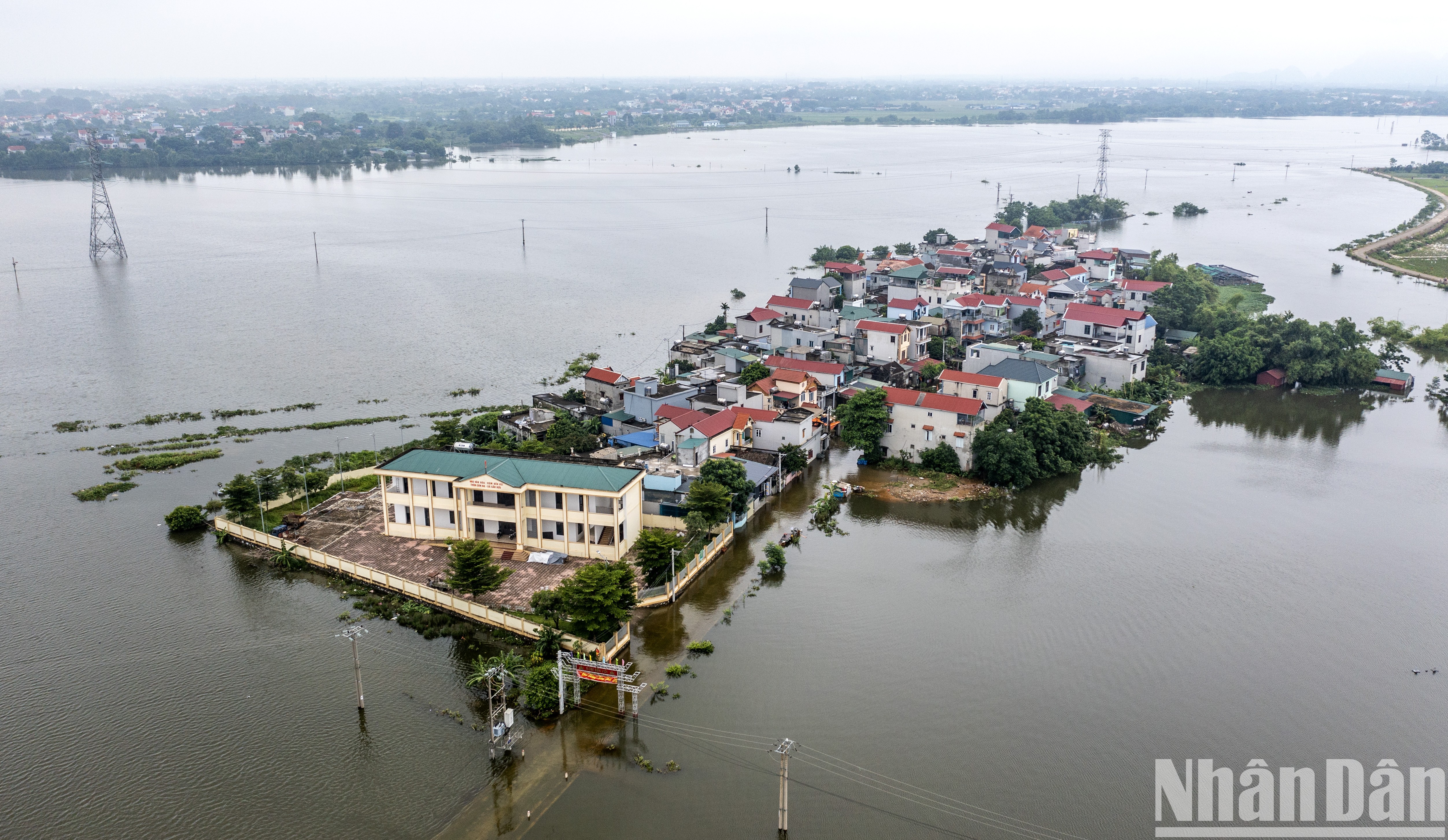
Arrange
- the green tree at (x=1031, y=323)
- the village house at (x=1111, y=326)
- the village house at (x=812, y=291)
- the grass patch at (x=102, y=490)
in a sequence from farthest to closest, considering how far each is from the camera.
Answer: the village house at (x=812, y=291) → the green tree at (x=1031, y=323) → the village house at (x=1111, y=326) → the grass patch at (x=102, y=490)

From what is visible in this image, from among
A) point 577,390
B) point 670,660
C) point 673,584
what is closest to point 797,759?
point 670,660

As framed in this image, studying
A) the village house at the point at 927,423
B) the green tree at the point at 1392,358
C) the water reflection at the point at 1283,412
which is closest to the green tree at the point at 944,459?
the village house at the point at 927,423

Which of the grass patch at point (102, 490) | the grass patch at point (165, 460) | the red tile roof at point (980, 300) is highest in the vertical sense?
the red tile roof at point (980, 300)

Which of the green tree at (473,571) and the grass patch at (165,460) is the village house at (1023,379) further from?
the grass patch at (165,460)

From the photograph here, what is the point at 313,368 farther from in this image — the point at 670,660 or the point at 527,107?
the point at 527,107

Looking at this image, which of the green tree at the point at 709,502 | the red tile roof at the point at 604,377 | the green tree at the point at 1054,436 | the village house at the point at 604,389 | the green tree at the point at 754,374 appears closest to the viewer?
the green tree at the point at 709,502

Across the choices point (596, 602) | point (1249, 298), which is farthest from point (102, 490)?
point (1249, 298)

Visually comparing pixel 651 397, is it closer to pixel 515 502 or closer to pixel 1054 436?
pixel 515 502
